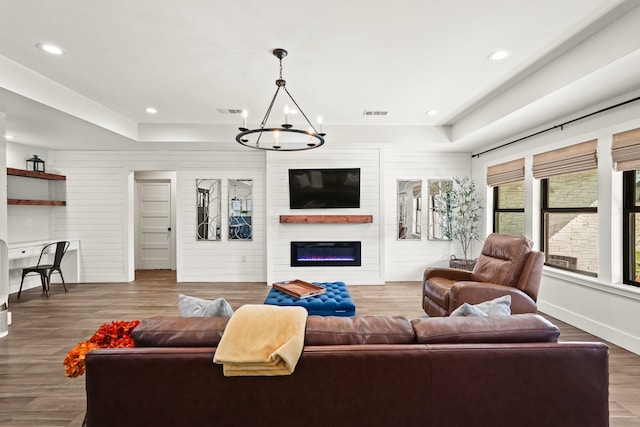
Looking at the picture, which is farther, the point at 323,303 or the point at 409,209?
the point at 409,209

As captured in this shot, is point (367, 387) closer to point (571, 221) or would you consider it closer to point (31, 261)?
point (571, 221)

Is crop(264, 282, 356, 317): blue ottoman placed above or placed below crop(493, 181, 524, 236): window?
below

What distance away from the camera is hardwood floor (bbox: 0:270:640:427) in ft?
6.80

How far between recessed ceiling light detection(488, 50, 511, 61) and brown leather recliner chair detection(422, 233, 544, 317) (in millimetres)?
1838

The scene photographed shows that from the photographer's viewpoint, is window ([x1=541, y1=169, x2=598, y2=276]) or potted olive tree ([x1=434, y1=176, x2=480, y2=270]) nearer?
window ([x1=541, y1=169, x2=598, y2=276])

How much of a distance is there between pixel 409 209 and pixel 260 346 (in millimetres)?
5000

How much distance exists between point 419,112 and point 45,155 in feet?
21.9

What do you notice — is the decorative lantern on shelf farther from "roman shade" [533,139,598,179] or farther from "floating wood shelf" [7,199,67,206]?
"roman shade" [533,139,598,179]

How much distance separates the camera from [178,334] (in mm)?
1423

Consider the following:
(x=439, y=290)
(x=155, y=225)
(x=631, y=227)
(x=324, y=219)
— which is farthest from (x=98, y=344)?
(x=155, y=225)

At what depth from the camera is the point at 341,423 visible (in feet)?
4.47

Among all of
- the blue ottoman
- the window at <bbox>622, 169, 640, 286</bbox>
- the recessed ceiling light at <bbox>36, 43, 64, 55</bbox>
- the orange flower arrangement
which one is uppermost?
the recessed ceiling light at <bbox>36, 43, 64, 55</bbox>

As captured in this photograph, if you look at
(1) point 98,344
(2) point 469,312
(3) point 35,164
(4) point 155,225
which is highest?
(3) point 35,164

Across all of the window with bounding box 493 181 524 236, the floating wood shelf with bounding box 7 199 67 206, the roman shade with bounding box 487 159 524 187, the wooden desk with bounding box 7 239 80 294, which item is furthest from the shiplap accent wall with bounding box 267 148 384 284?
the floating wood shelf with bounding box 7 199 67 206
